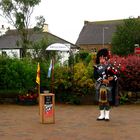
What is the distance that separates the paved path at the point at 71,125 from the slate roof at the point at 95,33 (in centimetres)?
7201

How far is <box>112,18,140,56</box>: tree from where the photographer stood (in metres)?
60.0

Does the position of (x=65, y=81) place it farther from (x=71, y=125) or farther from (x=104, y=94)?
(x=71, y=125)

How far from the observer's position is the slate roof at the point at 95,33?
87.9 m

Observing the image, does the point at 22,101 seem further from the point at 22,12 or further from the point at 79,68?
the point at 22,12

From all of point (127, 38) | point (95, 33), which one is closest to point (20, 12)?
point (127, 38)

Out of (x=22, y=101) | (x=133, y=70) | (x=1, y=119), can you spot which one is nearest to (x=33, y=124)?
(x=1, y=119)

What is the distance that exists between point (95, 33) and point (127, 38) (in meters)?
30.9

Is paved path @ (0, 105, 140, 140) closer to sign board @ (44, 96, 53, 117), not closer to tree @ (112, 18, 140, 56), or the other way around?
sign board @ (44, 96, 53, 117)

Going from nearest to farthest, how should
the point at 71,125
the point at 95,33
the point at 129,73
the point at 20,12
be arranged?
the point at 71,125
the point at 129,73
the point at 20,12
the point at 95,33

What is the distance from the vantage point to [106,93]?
11.6 m

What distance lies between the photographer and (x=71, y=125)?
10.9 m

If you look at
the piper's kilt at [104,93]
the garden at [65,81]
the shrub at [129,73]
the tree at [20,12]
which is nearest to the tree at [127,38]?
the tree at [20,12]

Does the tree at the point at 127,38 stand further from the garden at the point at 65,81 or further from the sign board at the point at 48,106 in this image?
the sign board at the point at 48,106

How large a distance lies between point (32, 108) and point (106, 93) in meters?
3.99
